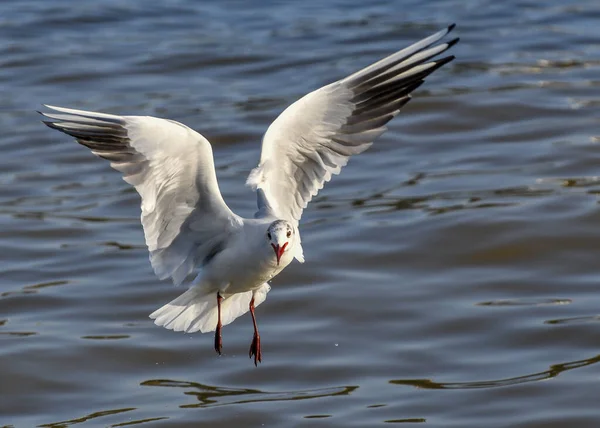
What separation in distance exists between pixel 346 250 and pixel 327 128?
3101 millimetres

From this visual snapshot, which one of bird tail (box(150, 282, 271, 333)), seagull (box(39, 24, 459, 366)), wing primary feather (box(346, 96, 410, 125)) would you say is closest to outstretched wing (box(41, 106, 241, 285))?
seagull (box(39, 24, 459, 366))

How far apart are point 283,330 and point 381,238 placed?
1864 millimetres

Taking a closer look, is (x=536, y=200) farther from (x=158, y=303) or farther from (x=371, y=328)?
(x=158, y=303)

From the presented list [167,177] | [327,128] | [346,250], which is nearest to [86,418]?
[167,177]

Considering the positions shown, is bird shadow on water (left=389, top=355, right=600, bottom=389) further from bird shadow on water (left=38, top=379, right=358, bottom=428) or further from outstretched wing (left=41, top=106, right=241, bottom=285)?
outstretched wing (left=41, top=106, right=241, bottom=285)

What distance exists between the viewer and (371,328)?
945 cm

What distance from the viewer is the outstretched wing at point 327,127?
7.59m

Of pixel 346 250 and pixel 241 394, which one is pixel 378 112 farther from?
pixel 346 250

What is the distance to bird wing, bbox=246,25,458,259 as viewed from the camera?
7.59 m

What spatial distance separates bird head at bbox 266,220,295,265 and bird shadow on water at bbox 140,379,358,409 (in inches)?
72.1

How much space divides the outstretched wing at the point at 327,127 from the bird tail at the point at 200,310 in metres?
0.60

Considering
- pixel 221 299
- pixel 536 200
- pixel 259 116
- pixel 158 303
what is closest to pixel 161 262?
pixel 221 299

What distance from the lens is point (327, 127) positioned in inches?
306

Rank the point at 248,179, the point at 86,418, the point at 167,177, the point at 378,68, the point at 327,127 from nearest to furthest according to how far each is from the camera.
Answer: the point at 167,177
the point at 248,179
the point at 378,68
the point at 327,127
the point at 86,418
